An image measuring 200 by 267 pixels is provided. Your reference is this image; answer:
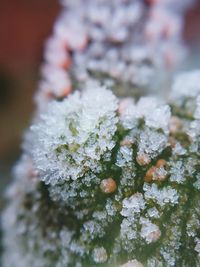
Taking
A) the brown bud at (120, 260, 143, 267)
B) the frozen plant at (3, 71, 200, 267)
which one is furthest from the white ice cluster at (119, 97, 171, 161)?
the brown bud at (120, 260, 143, 267)

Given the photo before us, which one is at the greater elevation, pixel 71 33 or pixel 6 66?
pixel 6 66

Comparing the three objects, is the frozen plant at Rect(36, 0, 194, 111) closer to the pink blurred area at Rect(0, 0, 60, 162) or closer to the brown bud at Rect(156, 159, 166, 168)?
the brown bud at Rect(156, 159, 166, 168)

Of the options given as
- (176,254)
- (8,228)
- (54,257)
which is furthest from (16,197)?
(176,254)

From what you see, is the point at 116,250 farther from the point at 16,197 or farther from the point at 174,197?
the point at 16,197

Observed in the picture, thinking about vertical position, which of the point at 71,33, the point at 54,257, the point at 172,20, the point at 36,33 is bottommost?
the point at 54,257

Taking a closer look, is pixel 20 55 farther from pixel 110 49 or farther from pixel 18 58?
pixel 110 49

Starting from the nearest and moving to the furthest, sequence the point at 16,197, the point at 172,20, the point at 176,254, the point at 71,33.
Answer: the point at 176,254 < the point at 16,197 < the point at 71,33 < the point at 172,20

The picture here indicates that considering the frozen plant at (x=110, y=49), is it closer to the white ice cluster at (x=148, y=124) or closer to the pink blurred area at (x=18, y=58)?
the white ice cluster at (x=148, y=124)
